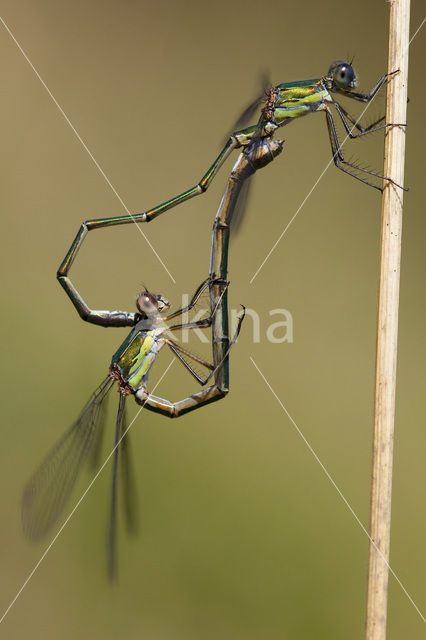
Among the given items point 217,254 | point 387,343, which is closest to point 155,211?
point 217,254

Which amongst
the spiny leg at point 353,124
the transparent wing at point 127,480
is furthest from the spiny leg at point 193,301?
the spiny leg at point 353,124

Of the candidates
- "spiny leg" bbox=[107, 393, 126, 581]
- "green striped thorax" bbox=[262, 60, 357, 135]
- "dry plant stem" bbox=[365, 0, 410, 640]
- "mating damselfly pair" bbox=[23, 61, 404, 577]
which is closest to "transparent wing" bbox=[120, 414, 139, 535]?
"spiny leg" bbox=[107, 393, 126, 581]

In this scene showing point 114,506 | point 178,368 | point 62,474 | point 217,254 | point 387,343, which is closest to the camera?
point 387,343

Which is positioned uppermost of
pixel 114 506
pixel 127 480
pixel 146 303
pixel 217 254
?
pixel 217 254

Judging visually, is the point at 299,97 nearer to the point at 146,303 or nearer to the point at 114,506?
the point at 146,303

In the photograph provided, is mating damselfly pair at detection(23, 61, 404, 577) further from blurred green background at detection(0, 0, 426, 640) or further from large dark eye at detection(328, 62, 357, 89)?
blurred green background at detection(0, 0, 426, 640)

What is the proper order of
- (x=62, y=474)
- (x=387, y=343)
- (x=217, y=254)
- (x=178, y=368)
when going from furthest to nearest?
(x=178, y=368)
(x=62, y=474)
(x=217, y=254)
(x=387, y=343)

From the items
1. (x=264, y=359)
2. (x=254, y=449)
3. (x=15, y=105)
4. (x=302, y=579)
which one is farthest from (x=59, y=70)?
(x=302, y=579)
